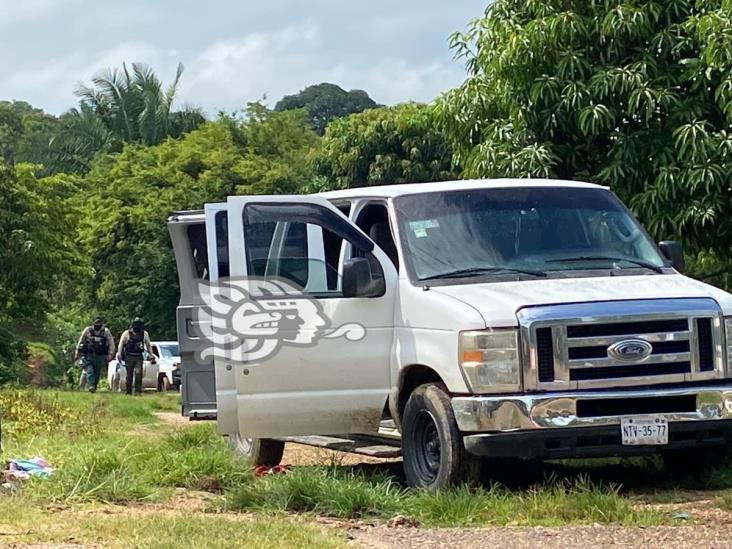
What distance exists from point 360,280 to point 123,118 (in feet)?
143

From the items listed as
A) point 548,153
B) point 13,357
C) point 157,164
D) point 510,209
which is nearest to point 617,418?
point 510,209

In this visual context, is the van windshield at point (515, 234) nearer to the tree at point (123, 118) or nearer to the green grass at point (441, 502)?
the green grass at point (441, 502)

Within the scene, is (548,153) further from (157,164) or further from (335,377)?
(157,164)

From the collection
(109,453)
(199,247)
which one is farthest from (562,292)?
(199,247)

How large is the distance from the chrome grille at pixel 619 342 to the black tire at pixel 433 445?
1.96 ft

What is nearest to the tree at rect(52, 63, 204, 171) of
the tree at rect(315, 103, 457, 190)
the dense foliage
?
the dense foliage

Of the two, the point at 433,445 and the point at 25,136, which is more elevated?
the point at 25,136

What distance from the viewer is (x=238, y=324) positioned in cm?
909

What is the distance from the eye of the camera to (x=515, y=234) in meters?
9.21

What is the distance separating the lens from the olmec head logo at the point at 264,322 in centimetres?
899

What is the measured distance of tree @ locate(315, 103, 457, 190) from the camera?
34312 millimetres

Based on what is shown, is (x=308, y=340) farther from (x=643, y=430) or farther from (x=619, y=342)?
(x=643, y=430)

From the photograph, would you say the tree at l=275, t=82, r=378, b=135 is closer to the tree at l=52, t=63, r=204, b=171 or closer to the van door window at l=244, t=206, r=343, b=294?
the tree at l=52, t=63, r=204, b=171

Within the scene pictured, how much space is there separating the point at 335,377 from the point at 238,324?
0.76 meters
